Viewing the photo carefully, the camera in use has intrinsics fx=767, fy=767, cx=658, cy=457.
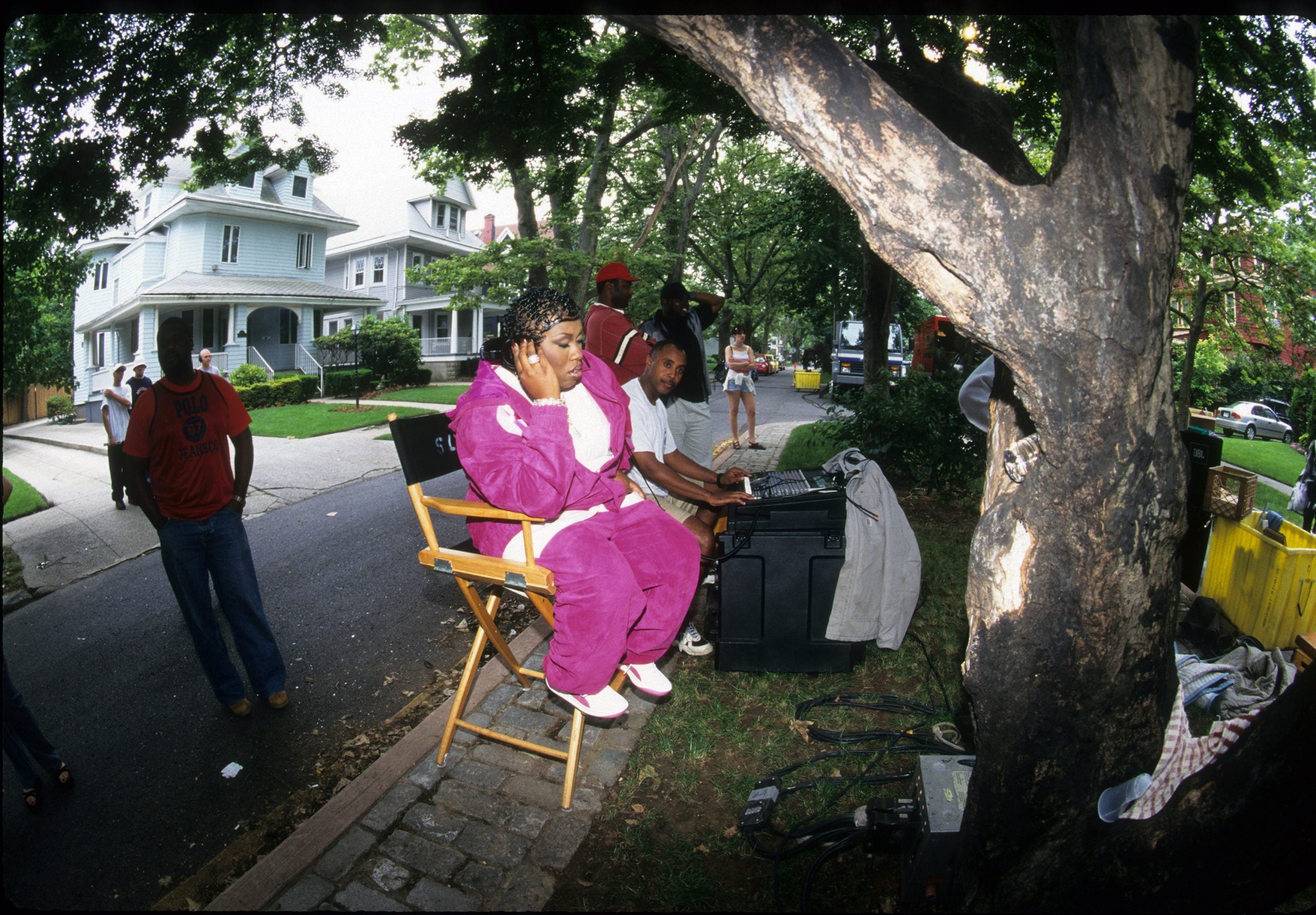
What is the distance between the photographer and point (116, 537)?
7.89 metres

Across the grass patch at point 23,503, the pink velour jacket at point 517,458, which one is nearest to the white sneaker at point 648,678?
the pink velour jacket at point 517,458

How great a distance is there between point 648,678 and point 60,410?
80.2 ft

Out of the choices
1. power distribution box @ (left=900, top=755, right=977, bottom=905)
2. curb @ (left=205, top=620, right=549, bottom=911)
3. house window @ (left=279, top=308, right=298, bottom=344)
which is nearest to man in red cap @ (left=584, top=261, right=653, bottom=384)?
curb @ (left=205, top=620, right=549, bottom=911)

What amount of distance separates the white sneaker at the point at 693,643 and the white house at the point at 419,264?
95.8 ft

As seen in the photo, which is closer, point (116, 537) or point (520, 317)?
point (520, 317)

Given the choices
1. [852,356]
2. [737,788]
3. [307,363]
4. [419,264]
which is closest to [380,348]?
[307,363]

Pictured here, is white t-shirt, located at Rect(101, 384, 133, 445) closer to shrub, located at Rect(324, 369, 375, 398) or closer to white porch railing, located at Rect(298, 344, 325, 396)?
shrub, located at Rect(324, 369, 375, 398)

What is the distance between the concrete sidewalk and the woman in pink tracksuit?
5.54 meters

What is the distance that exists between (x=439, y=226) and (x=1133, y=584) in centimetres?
3612

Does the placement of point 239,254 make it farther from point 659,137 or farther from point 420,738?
point 420,738

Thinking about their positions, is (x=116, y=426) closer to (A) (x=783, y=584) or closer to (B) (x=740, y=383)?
(B) (x=740, y=383)

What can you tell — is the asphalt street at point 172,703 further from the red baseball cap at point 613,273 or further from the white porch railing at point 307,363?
the white porch railing at point 307,363

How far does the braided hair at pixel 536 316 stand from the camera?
302cm

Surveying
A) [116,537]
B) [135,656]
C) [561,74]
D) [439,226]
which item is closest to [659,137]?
[439,226]
